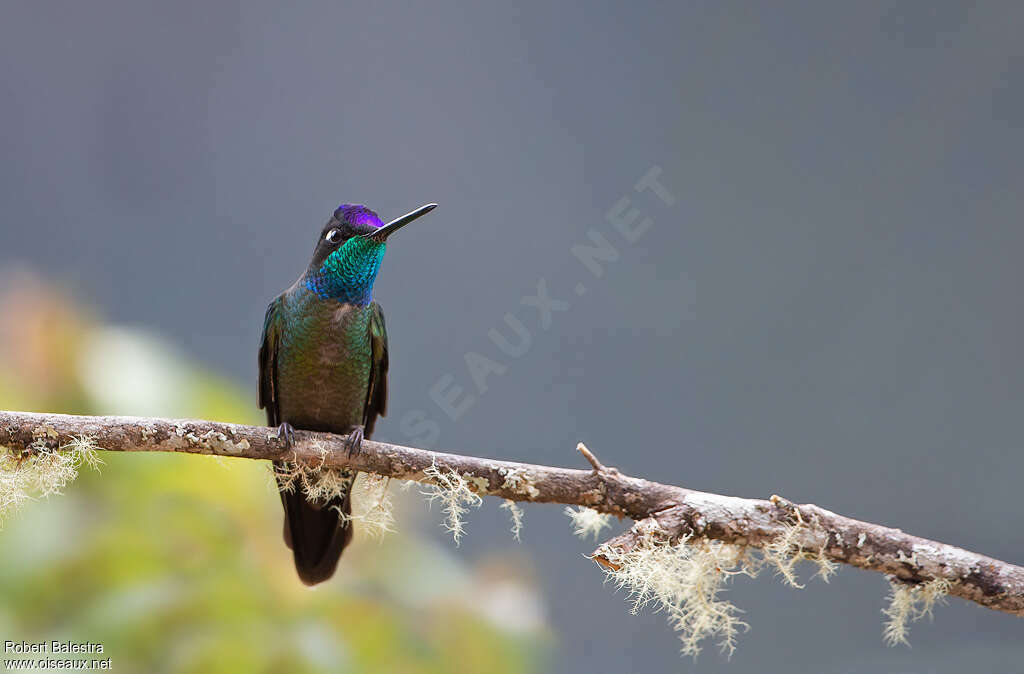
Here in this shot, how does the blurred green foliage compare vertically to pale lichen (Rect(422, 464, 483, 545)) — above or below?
below

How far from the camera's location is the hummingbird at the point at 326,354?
7.52ft

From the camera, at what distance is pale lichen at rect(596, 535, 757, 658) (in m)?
1.68

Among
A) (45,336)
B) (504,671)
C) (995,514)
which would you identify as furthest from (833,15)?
(45,336)

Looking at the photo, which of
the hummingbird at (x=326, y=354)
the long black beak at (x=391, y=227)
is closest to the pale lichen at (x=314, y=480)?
the hummingbird at (x=326, y=354)

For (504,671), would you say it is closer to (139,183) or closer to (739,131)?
(739,131)

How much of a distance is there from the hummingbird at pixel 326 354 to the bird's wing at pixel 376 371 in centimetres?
3

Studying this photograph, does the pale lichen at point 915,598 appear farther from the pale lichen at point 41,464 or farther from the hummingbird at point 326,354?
the pale lichen at point 41,464

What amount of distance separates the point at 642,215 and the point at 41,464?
2989 mm

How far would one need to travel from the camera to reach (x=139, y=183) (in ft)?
14.8

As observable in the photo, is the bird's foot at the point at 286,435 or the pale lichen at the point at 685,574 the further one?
the bird's foot at the point at 286,435

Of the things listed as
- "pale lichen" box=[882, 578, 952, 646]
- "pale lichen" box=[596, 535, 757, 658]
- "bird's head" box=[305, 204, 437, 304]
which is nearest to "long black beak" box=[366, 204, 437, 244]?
"bird's head" box=[305, 204, 437, 304]

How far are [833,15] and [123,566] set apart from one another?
3618mm

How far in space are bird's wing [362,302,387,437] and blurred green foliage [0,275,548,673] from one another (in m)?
0.33

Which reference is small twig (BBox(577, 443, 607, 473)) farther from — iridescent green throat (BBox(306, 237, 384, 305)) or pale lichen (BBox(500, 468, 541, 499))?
iridescent green throat (BBox(306, 237, 384, 305))
